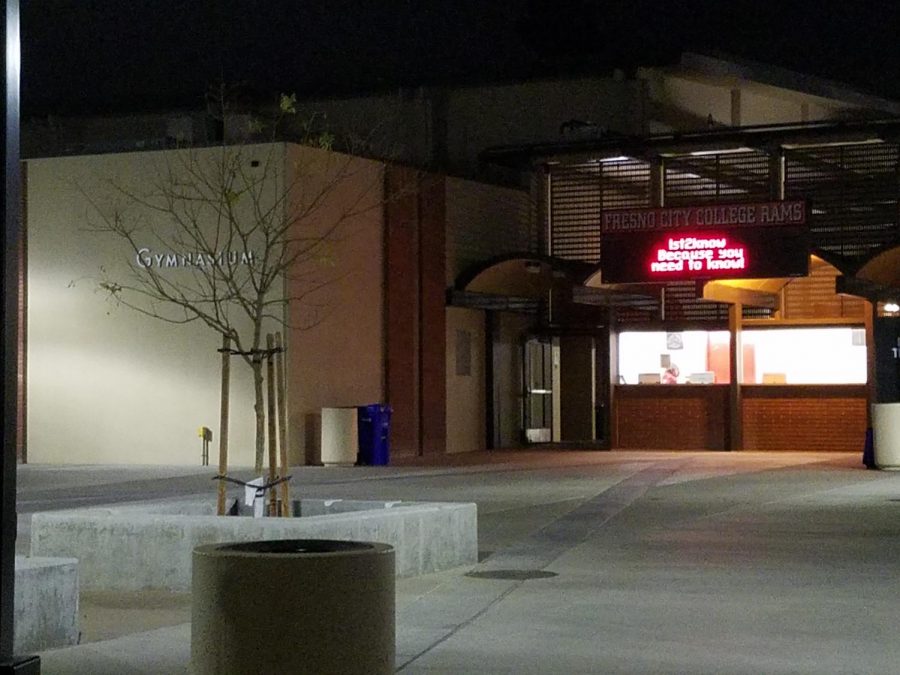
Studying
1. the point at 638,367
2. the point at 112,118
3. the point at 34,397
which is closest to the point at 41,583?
the point at 34,397

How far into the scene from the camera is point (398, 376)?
30922 millimetres

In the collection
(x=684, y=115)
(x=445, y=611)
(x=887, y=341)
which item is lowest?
(x=445, y=611)

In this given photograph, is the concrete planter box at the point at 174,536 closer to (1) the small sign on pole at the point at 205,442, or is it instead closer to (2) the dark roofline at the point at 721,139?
(1) the small sign on pole at the point at 205,442

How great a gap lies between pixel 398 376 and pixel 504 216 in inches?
216

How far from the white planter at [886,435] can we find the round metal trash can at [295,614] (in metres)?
20.9

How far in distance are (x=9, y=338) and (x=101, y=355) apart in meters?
24.0

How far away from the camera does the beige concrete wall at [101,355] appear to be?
95.3 feet

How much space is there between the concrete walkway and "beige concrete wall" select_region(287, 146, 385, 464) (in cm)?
616

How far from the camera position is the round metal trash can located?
6.57 meters

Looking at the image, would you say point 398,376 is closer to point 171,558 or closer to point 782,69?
point 782,69

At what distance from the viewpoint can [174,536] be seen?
12336mm

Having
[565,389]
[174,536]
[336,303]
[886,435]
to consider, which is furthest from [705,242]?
[174,536]

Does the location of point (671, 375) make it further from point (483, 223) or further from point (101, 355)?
point (101, 355)

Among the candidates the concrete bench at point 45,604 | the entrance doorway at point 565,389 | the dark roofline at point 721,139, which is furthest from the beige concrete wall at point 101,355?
the concrete bench at point 45,604
